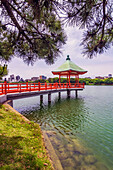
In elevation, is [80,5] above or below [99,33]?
above

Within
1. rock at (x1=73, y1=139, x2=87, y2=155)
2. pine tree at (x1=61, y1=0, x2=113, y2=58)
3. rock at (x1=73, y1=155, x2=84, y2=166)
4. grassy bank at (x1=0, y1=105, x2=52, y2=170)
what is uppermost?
pine tree at (x1=61, y1=0, x2=113, y2=58)

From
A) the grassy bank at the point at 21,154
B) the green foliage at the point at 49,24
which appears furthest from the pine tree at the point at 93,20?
the grassy bank at the point at 21,154

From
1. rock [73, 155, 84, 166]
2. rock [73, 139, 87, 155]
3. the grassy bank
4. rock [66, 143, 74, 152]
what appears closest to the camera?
the grassy bank

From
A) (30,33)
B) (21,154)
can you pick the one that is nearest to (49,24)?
(30,33)

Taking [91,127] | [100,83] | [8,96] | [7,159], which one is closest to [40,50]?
[7,159]

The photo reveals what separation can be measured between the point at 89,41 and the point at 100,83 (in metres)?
90.8

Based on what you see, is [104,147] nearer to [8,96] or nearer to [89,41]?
[89,41]

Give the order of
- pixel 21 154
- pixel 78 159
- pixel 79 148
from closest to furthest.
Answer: pixel 21 154
pixel 78 159
pixel 79 148

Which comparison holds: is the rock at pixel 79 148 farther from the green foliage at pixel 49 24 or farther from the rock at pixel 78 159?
the green foliage at pixel 49 24

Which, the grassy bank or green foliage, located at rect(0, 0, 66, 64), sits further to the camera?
green foliage, located at rect(0, 0, 66, 64)

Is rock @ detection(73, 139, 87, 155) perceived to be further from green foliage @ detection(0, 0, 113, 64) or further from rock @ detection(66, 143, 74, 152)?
green foliage @ detection(0, 0, 113, 64)

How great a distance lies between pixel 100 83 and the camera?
8725 cm

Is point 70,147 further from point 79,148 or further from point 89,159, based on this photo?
point 89,159

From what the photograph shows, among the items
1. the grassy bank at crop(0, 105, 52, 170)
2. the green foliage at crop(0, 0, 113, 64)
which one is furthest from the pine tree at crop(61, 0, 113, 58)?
the grassy bank at crop(0, 105, 52, 170)
